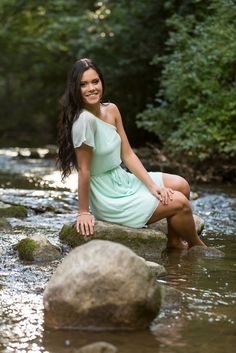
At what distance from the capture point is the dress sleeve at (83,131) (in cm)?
466

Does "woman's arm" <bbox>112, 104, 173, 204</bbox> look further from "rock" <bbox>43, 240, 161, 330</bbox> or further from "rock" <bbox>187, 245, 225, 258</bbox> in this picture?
"rock" <bbox>43, 240, 161, 330</bbox>

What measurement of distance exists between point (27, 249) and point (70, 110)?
1072 mm

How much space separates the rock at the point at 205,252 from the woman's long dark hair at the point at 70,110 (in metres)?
1.12

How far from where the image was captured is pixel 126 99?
1731 centimetres

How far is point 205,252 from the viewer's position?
495cm

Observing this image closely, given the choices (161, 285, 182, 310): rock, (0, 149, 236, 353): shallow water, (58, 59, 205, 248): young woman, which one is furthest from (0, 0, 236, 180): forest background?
(161, 285, 182, 310): rock

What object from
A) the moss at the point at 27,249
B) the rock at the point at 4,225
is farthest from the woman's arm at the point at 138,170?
the rock at the point at 4,225

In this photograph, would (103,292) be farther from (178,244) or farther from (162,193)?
(178,244)

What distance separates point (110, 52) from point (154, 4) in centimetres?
193

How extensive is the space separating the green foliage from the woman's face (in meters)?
Answer: 4.29

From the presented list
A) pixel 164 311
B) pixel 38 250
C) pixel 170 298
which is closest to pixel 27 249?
pixel 38 250

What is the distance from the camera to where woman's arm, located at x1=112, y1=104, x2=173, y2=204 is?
15.8 ft

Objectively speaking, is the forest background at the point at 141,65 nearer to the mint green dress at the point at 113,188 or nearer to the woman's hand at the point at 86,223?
the mint green dress at the point at 113,188

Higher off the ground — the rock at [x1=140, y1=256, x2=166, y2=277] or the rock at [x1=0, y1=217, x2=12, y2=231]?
the rock at [x1=140, y1=256, x2=166, y2=277]
